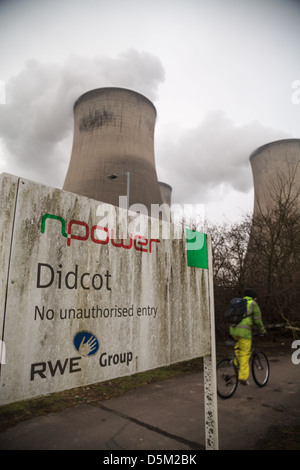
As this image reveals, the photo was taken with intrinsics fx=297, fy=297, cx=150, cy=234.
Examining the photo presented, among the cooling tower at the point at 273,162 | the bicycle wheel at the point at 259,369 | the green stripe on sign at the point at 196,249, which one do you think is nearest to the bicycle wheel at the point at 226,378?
the bicycle wheel at the point at 259,369

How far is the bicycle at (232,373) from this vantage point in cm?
407

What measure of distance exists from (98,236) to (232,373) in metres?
3.51

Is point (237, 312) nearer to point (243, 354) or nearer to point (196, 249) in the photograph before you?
point (243, 354)

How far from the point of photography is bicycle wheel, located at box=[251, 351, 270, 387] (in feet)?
15.1

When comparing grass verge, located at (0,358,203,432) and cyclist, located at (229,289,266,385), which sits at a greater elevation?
cyclist, located at (229,289,266,385)

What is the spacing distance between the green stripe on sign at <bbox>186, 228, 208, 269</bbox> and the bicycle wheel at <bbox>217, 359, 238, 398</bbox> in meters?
2.50

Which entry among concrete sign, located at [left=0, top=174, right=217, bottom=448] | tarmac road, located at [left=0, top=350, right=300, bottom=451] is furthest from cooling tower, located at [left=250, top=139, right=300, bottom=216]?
concrete sign, located at [left=0, top=174, right=217, bottom=448]

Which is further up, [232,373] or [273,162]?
[273,162]

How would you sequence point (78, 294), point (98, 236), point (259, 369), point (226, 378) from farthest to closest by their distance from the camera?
point (259, 369), point (226, 378), point (98, 236), point (78, 294)

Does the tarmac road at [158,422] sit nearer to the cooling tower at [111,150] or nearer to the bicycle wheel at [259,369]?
the bicycle wheel at [259,369]

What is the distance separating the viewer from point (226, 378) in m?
4.09

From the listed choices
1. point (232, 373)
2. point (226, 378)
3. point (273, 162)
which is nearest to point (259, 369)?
point (232, 373)

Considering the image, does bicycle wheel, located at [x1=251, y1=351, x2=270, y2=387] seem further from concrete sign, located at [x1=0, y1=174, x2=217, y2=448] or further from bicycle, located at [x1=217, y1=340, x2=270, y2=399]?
concrete sign, located at [x1=0, y1=174, x2=217, y2=448]
